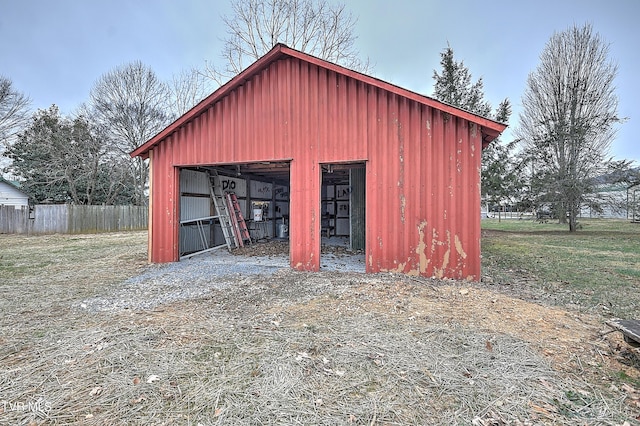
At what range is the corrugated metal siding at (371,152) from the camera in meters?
5.89

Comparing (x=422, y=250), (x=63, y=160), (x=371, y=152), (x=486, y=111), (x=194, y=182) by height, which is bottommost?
(x=422, y=250)

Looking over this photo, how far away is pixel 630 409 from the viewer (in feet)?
6.91

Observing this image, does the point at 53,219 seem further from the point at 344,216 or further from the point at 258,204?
the point at 344,216

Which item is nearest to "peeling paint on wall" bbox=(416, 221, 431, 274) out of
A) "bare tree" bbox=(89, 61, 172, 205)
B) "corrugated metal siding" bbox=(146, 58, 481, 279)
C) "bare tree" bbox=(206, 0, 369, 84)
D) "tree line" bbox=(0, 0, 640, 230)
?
"corrugated metal siding" bbox=(146, 58, 481, 279)

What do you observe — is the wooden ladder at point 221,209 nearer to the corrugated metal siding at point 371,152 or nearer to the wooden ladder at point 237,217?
the wooden ladder at point 237,217

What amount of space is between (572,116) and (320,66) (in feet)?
58.0

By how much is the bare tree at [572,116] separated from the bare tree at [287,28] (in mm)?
11727

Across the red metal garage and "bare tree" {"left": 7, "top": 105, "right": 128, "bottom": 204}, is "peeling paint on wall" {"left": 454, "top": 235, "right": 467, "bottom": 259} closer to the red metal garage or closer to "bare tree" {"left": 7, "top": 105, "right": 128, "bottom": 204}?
the red metal garage

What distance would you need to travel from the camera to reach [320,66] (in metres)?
6.59

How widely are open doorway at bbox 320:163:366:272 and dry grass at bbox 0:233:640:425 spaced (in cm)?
332

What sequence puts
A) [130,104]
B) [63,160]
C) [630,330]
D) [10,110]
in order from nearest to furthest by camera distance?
[630,330]
[10,110]
[63,160]
[130,104]

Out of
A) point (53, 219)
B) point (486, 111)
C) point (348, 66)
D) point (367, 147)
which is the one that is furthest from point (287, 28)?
point (53, 219)

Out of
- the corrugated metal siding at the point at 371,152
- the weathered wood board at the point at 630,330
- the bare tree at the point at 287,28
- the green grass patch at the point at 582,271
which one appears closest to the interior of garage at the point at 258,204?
the corrugated metal siding at the point at 371,152

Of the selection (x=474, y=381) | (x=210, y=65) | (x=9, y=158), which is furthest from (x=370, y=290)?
(x=9, y=158)
